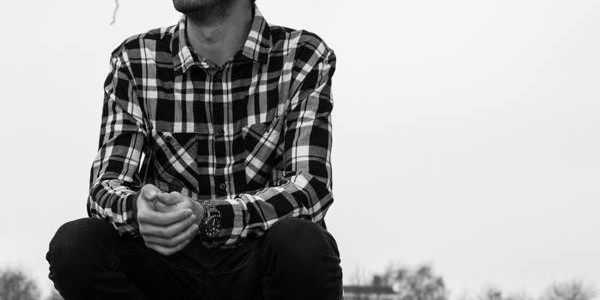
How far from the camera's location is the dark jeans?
147 inches

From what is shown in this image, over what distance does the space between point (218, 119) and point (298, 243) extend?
0.96m

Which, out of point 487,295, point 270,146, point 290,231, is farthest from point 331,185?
point 487,295

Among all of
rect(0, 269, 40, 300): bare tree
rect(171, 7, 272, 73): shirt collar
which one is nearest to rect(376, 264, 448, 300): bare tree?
rect(0, 269, 40, 300): bare tree

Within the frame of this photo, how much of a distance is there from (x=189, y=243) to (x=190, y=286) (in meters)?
0.17

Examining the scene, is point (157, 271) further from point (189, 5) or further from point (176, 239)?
point (189, 5)

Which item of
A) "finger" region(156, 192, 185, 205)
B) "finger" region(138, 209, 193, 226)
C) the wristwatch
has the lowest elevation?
the wristwatch

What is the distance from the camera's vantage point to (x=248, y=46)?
4469 millimetres

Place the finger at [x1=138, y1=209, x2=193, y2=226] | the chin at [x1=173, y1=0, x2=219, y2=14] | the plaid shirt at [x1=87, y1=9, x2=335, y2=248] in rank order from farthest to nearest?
the chin at [x1=173, y1=0, x2=219, y2=14]
the plaid shirt at [x1=87, y1=9, x2=335, y2=248]
the finger at [x1=138, y1=209, x2=193, y2=226]

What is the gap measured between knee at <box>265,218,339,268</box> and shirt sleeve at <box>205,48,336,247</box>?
6.9 inches

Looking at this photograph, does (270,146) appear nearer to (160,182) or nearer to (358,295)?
(160,182)

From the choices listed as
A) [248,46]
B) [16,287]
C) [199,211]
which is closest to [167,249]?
A: [199,211]

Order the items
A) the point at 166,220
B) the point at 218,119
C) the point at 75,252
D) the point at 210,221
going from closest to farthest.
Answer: the point at 166,220 → the point at 75,252 → the point at 210,221 → the point at 218,119

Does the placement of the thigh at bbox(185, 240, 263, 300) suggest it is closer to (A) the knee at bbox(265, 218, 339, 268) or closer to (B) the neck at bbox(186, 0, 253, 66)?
(A) the knee at bbox(265, 218, 339, 268)

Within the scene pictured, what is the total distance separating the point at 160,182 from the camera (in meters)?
4.45
